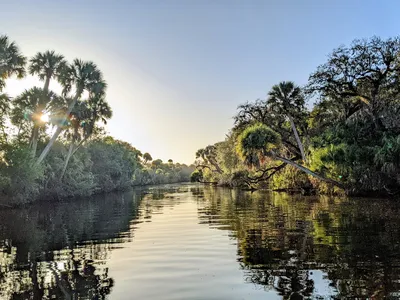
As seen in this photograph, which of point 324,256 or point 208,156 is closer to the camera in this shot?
point 324,256

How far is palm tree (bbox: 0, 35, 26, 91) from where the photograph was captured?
28000mm

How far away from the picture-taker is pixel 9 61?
97.8ft

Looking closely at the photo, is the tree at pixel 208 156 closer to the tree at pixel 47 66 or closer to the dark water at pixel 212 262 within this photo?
the tree at pixel 47 66

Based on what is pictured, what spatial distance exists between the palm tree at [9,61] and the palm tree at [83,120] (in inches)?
372

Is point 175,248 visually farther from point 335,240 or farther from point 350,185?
point 350,185

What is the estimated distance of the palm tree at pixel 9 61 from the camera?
28.0m

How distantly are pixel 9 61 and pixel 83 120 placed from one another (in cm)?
1303

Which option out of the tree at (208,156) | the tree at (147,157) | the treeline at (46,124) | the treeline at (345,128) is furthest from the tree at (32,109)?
the tree at (147,157)

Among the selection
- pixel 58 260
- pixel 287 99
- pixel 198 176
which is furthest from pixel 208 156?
pixel 58 260

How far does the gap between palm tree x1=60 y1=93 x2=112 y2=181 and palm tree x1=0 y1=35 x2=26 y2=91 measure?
944 cm

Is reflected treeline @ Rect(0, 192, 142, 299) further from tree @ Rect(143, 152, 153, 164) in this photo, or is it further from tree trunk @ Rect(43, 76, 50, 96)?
tree @ Rect(143, 152, 153, 164)

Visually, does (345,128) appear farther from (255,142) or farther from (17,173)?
(17,173)

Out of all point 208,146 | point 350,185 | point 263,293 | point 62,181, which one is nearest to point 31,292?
point 263,293

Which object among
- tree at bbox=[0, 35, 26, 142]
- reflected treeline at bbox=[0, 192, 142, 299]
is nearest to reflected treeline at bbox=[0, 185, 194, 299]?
reflected treeline at bbox=[0, 192, 142, 299]
